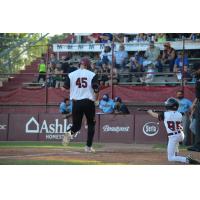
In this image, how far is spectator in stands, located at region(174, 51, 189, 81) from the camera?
2070 centimetres

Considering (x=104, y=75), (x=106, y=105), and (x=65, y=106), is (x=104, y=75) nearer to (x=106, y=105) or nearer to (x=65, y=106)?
(x=106, y=105)

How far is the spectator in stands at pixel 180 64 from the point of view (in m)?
20.7

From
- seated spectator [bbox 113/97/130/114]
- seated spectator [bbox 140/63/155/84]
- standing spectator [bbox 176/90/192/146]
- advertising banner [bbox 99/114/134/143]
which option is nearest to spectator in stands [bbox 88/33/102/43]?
seated spectator [bbox 140/63/155/84]

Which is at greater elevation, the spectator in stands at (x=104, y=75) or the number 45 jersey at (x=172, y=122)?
the spectator in stands at (x=104, y=75)

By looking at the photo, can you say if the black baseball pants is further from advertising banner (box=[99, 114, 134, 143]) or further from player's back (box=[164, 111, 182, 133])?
advertising banner (box=[99, 114, 134, 143])

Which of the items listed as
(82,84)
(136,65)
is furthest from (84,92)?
(136,65)

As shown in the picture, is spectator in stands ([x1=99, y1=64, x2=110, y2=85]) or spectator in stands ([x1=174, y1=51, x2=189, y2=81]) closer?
spectator in stands ([x1=174, y1=51, x2=189, y2=81])

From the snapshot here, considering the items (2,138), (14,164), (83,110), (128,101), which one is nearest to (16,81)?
(2,138)

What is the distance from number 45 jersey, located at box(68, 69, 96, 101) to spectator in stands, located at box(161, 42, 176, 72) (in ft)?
31.0

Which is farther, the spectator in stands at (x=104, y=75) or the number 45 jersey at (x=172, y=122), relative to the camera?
the spectator in stands at (x=104, y=75)

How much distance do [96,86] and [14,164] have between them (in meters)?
3.01

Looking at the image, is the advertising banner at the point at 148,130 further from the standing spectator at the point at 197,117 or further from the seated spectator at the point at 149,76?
the standing spectator at the point at 197,117

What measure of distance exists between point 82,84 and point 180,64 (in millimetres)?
9449

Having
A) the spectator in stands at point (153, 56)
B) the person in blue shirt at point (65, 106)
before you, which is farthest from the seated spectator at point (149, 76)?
the person in blue shirt at point (65, 106)
